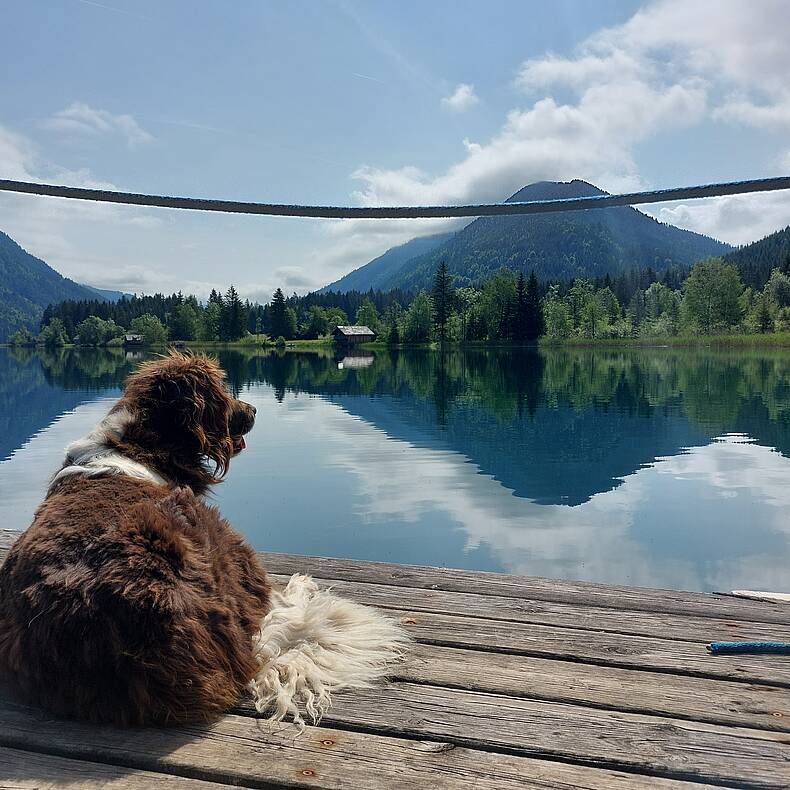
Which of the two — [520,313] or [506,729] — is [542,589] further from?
[520,313]

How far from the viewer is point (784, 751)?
2236 mm

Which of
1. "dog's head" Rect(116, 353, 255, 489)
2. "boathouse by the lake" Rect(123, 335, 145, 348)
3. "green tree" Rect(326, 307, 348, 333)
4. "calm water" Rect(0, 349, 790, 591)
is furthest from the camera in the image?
"green tree" Rect(326, 307, 348, 333)

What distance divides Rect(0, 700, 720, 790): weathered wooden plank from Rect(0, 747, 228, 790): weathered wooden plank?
0.03 m

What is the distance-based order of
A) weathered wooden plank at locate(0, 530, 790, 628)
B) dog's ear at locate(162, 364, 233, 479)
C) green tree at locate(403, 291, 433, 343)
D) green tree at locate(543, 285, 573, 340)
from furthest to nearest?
green tree at locate(403, 291, 433, 343) < green tree at locate(543, 285, 573, 340) < weathered wooden plank at locate(0, 530, 790, 628) < dog's ear at locate(162, 364, 233, 479)

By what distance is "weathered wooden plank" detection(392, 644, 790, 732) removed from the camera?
252cm

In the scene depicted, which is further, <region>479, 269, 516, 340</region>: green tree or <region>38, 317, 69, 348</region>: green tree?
<region>479, 269, 516, 340</region>: green tree

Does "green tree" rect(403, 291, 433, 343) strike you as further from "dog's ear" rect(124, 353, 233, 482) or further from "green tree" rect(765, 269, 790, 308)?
"dog's ear" rect(124, 353, 233, 482)

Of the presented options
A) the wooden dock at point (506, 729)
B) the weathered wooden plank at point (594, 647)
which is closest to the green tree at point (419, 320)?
the weathered wooden plank at point (594, 647)

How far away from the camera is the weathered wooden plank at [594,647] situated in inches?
115

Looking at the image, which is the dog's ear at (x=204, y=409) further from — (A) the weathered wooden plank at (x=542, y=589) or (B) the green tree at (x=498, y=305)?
(B) the green tree at (x=498, y=305)

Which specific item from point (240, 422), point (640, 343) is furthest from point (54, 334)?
point (240, 422)

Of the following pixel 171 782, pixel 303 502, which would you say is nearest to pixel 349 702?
pixel 171 782

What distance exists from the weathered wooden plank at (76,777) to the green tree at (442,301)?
251ft

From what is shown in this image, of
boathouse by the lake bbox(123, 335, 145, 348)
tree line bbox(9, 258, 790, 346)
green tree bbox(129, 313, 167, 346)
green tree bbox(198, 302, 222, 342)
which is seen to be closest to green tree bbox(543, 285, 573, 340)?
tree line bbox(9, 258, 790, 346)
